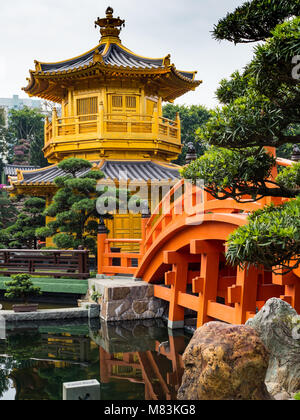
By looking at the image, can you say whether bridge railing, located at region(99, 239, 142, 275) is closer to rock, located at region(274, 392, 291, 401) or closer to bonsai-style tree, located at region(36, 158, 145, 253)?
bonsai-style tree, located at region(36, 158, 145, 253)

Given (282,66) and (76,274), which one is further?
(76,274)

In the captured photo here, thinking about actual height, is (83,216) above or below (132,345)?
above

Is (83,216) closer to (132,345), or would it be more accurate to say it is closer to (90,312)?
(90,312)

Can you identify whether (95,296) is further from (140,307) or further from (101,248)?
(101,248)

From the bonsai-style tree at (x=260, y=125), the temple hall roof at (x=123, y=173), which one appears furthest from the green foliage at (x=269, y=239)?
the temple hall roof at (x=123, y=173)

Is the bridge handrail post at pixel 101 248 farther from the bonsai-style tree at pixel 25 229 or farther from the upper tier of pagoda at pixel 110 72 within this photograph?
the upper tier of pagoda at pixel 110 72

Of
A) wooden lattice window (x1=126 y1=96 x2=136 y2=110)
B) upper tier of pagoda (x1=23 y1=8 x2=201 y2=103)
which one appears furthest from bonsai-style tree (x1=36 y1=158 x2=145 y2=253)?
wooden lattice window (x1=126 y1=96 x2=136 y2=110)

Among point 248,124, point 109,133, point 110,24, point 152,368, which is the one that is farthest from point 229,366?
point 110,24

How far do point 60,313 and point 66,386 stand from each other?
7135mm

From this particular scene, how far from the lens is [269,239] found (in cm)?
406

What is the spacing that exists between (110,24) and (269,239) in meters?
17.5

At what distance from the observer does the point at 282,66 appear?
13.3ft
